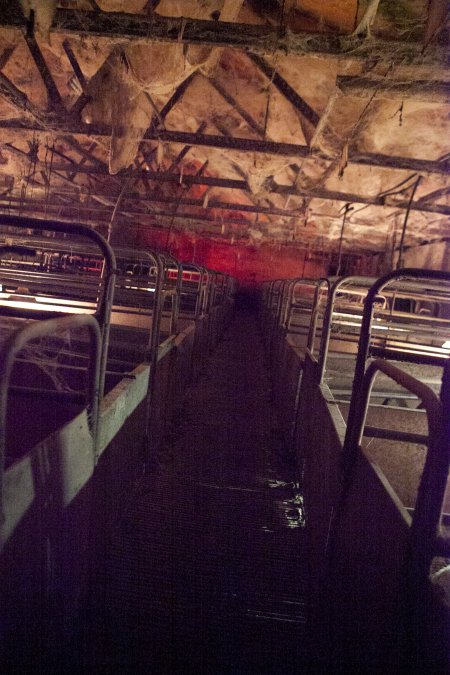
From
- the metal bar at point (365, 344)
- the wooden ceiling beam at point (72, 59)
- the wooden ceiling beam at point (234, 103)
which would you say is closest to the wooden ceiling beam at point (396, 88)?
the wooden ceiling beam at point (234, 103)

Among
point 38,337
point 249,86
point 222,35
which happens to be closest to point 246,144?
point 249,86

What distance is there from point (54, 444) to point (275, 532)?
1.88m

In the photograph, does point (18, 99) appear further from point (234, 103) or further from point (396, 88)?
point (396, 88)

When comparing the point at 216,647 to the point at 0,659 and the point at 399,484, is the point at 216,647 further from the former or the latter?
the point at 399,484

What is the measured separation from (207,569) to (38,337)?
5.73 feet

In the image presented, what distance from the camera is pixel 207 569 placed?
7.59 feet

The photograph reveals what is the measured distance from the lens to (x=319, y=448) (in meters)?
2.65

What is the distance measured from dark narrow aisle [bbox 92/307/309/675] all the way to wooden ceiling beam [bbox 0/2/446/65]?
11.1 feet

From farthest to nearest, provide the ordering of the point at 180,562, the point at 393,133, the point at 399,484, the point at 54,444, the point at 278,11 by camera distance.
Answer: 1. the point at 393,133
2. the point at 278,11
3. the point at 399,484
4. the point at 180,562
5. the point at 54,444

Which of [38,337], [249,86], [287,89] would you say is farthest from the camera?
[249,86]

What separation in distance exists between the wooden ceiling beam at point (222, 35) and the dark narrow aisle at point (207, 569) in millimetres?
3381

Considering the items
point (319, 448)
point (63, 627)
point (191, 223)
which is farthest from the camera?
point (191, 223)

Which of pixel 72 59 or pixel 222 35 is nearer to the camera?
pixel 222 35

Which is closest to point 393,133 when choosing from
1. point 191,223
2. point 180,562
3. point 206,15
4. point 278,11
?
point 278,11
